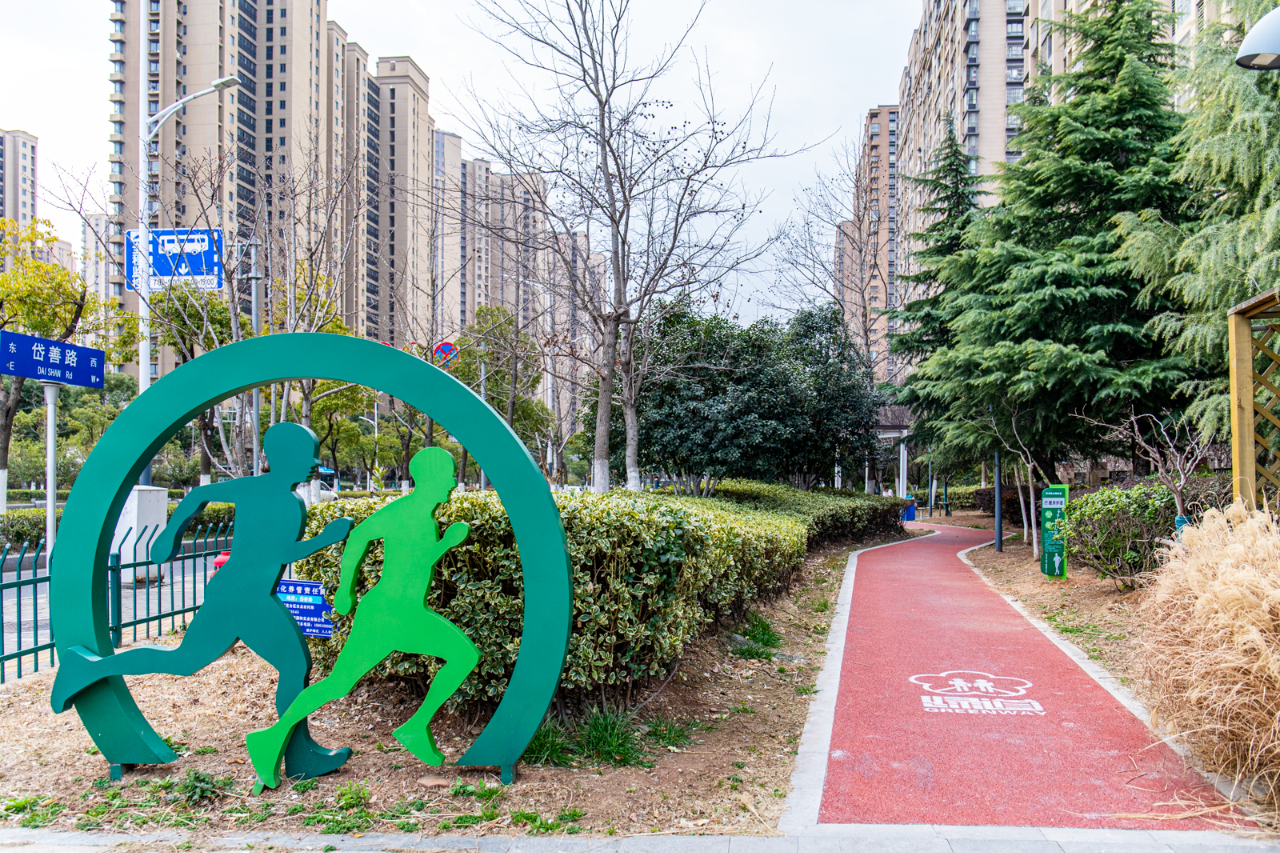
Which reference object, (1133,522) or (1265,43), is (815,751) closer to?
(1265,43)

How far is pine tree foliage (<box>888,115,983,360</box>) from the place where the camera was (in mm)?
20984

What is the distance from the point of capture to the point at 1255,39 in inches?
183

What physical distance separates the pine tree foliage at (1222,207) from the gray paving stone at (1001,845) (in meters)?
9.84

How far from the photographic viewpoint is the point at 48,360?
816cm

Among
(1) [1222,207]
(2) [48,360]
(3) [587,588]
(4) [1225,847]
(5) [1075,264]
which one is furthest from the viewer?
(5) [1075,264]

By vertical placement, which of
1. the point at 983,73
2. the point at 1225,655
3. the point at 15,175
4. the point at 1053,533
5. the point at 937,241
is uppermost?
the point at 983,73

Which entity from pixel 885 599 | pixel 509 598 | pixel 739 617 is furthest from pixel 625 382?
pixel 509 598

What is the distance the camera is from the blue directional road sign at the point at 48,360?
304 inches

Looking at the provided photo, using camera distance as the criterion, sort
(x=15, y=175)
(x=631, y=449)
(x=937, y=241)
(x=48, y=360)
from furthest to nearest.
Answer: (x=15, y=175), (x=937, y=241), (x=631, y=449), (x=48, y=360)

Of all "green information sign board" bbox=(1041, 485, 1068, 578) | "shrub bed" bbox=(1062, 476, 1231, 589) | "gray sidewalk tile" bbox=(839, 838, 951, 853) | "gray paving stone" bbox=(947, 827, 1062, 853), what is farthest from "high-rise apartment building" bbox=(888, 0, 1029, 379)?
"gray sidewalk tile" bbox=(839, 838, 951, 853)

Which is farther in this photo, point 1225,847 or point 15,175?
point 15,175

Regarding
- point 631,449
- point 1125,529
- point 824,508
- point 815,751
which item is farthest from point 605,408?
point 815,751

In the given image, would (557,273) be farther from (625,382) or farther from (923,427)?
(923,427)

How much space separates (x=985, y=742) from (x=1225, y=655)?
157cm
